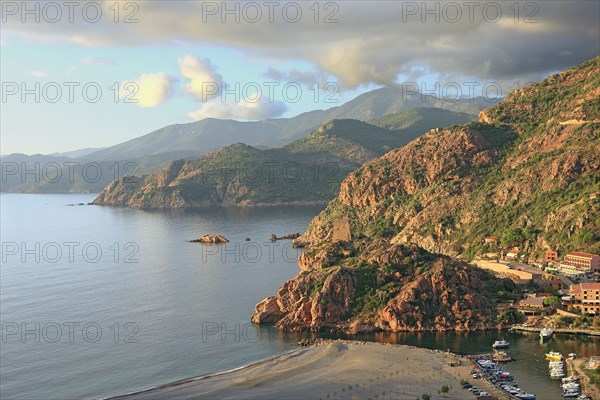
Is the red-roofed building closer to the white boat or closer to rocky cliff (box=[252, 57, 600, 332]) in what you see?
rocky cliff (box=[252, 57, 600, 332])

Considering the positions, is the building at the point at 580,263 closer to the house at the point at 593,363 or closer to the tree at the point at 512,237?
the tree at the point at 512,237

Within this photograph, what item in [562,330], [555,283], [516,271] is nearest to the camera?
[562,330]

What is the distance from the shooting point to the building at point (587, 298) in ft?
324

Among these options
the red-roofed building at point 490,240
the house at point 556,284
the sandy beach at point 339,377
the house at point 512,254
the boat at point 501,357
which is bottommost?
the sandy beach at point 339,377

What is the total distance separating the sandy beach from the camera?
2874 inches

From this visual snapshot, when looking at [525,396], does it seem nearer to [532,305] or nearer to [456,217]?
[532,305]

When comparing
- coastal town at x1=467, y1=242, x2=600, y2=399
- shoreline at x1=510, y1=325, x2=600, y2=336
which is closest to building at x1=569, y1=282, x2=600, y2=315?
coastal town at x1=467, y1=242, x2=600, y2=399

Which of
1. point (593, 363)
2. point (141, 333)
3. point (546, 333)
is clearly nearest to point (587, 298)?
point (546, 333)

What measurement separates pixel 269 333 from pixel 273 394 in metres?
28.1

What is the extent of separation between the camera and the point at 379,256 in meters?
110

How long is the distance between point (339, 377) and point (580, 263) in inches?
2367

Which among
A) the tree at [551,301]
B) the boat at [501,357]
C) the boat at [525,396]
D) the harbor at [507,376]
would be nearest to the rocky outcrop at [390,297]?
the tree at [551,301]

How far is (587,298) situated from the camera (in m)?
99.9

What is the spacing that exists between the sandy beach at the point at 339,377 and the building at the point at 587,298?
27.8 m
